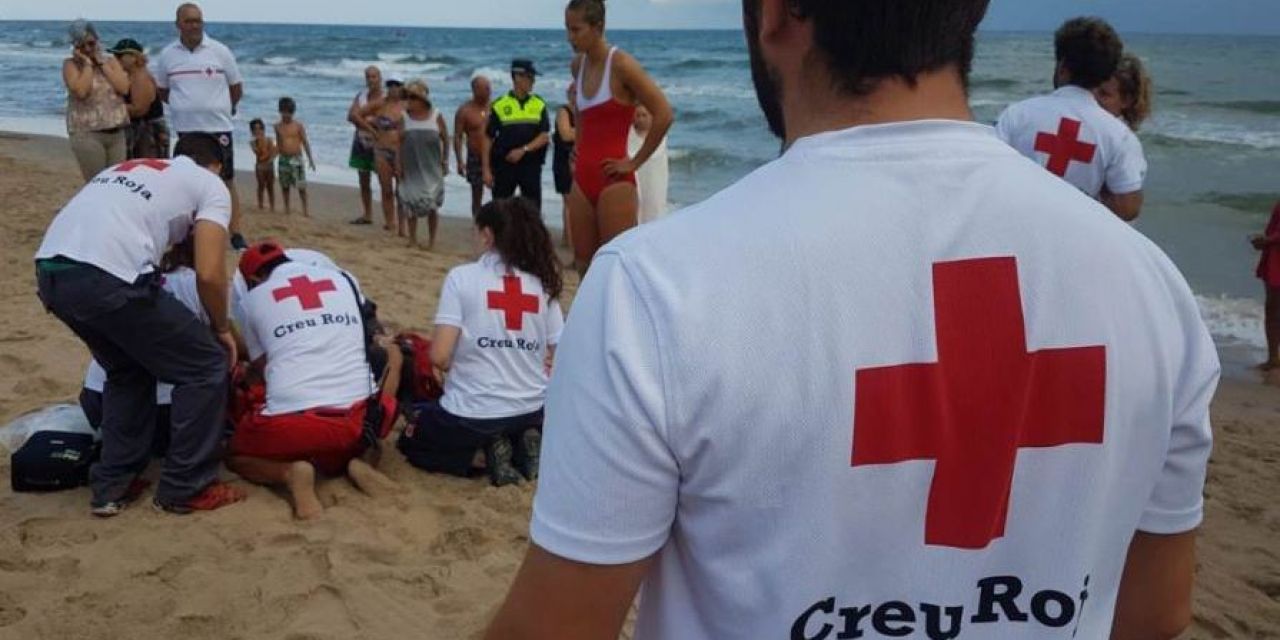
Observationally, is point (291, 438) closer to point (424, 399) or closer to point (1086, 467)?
point (424, 399)

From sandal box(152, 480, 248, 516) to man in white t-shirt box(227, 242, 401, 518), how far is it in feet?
0.51

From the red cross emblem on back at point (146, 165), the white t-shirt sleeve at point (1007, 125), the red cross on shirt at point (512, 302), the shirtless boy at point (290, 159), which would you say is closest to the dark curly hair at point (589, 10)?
the red cross on shirt at point (512, 302)

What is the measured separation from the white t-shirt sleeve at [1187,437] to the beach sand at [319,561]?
258cm

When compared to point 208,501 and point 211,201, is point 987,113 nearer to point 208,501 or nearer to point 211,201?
point 211,201

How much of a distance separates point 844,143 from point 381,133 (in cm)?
1034

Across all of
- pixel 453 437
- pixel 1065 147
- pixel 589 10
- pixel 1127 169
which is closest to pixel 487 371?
pixel 453 437

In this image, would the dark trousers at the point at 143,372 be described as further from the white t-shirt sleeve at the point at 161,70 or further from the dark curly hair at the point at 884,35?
the white t-shirt sleeve at the point at 161,70

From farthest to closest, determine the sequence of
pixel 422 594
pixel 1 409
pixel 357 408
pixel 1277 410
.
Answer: pixel 1277 410 → pixel 1 409 → pixel 357 408 → pixel 422 594

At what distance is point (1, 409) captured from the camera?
5.06 m

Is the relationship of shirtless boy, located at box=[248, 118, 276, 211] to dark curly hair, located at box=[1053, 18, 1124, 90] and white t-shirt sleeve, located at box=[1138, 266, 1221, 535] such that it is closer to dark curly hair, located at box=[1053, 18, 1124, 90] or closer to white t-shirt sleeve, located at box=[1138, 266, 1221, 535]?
dark curly hair, located at box=[1053, 18, 1124, 90]

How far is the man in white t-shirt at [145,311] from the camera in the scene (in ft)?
12.8

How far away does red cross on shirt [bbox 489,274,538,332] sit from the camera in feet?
15.2

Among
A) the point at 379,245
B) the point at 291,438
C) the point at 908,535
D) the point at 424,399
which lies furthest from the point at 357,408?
the point at 379,245

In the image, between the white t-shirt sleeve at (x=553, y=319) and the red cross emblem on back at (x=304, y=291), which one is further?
the white t-shirt sleeve at (x=553, y=319)
